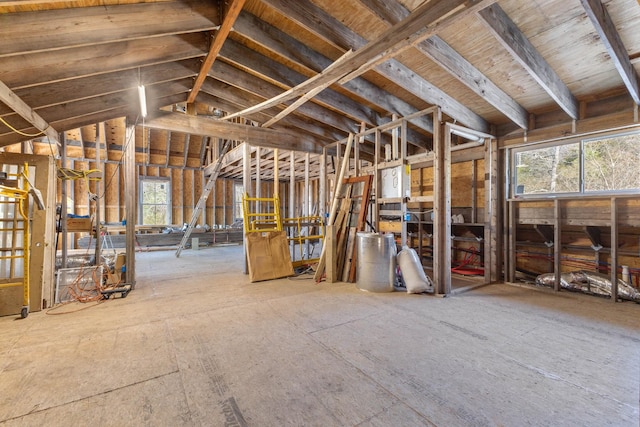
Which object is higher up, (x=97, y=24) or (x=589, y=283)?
(x=97, y=24)

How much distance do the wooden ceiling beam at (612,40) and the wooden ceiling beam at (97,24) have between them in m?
3.27

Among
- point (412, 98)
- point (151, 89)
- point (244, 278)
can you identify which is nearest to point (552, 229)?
point (412, 98)

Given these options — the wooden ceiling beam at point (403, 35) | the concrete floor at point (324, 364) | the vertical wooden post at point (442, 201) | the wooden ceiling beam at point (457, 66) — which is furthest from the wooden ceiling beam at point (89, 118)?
the vertical wooden post at point (442, 201)

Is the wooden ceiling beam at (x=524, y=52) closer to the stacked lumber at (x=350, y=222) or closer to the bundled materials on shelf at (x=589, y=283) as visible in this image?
the bundled materials on shelf at (x=589, y=283)

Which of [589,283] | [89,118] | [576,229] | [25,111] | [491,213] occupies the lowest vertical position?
[589,283]

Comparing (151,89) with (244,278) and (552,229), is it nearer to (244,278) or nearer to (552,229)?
(244,278)

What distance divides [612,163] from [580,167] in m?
Answer: 0.33

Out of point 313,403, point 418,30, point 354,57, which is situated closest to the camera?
point 313,403

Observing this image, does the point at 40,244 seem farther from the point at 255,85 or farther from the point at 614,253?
the point at 614,253

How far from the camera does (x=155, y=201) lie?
11539mm

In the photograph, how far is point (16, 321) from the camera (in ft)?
9.75

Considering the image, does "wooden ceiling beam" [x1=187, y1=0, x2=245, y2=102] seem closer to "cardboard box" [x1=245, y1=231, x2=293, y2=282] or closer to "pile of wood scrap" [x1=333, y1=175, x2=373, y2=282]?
"cardboard box" [x1=245, y1=231, x2=293, y2=282]

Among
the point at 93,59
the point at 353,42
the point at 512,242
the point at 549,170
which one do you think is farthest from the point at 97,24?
the point at 549,170

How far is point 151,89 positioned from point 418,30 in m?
3.62
